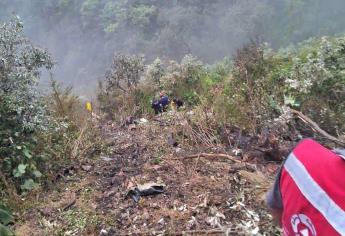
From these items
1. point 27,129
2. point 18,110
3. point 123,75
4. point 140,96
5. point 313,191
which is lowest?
point 140,96

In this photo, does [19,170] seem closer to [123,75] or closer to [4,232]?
[4,232]

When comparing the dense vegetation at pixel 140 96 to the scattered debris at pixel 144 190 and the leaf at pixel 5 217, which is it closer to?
the leaf at pixel 5 217

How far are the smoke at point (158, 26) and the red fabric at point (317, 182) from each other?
2330cm

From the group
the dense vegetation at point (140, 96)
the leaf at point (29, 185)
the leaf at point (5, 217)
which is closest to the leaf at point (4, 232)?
the dense vegetation at point (140, 96)

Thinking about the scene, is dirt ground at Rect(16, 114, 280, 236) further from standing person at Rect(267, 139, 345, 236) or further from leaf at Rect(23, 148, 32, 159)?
standing person at Rect(267, 139, 345, 236)

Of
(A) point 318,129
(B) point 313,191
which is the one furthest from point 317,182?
(A) point 318,129

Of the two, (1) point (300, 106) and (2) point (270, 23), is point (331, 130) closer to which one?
(1) point (300, 106)

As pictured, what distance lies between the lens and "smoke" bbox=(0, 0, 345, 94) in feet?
97.9

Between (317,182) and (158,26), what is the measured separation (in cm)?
3435

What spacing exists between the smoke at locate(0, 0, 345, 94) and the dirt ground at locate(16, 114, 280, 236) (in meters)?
20.5

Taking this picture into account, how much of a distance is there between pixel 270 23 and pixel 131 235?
2972 cm

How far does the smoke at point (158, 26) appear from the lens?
97.9 feet

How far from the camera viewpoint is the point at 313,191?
1.03 metres

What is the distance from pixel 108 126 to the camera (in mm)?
6234
